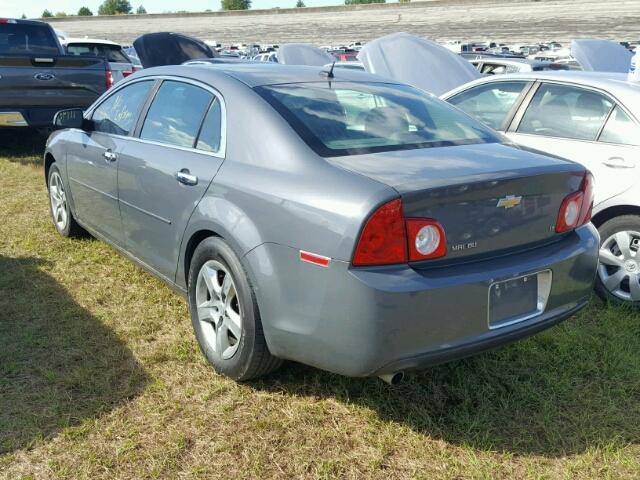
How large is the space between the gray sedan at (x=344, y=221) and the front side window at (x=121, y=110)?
9.1 inches

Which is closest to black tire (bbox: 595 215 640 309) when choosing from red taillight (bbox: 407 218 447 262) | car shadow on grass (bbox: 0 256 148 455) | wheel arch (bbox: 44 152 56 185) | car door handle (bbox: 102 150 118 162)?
red taillight (bbox: 407 218 447 262)

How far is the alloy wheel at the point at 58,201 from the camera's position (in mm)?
5223

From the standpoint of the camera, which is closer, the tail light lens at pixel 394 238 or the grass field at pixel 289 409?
the tail light lens at pixel 394 238

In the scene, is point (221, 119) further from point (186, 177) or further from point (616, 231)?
A: point (616, 231)

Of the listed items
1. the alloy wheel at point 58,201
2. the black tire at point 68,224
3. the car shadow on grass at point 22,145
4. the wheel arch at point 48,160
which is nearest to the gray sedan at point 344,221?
the black tire at point 68,224

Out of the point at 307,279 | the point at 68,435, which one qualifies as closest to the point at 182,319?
the point at 68,435

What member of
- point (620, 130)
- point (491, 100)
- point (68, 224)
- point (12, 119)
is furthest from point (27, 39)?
point (620, 130)

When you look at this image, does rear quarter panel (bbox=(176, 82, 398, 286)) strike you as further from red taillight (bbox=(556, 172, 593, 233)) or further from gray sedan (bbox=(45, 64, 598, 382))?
red taillight (bbox=(556, 172, 593, 233))

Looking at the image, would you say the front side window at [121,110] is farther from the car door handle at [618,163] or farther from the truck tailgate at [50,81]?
the truck tailgate at [50,81]

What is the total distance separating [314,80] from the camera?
11.5ft

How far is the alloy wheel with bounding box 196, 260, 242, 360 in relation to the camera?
3.04 meters

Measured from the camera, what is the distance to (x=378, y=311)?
238 cm

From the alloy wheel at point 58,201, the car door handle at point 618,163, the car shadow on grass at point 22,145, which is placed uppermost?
the car door handle at point 618,163

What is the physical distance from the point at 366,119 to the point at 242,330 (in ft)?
3.96
